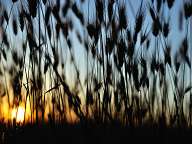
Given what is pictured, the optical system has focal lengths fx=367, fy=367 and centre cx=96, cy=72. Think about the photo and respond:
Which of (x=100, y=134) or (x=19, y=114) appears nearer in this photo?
(x=100, y=134)

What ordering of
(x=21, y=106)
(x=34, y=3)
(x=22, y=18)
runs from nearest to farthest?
(x=34, y=3)
(x=22, y=18)
(x=21, y=106)

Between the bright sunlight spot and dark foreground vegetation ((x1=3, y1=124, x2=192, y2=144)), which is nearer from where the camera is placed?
dark foreground vegetation ((x1=3, y1=124, x2=192, y2=144))

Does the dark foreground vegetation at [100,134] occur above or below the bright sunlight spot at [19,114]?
below

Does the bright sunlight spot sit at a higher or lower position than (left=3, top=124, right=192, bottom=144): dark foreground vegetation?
higher

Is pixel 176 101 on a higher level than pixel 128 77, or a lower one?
lower

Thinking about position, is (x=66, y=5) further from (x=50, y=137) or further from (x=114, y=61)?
(x=50, y=137)

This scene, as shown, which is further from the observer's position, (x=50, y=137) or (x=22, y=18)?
(x=22, y=18)

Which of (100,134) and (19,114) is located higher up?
(19,114)

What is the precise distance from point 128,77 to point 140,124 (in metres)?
0.25

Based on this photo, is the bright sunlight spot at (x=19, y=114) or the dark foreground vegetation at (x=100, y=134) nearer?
the dark foreground vegetation at (x=100, y=134)

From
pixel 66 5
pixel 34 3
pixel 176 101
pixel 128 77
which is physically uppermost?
pixel 66 5

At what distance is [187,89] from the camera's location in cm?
190

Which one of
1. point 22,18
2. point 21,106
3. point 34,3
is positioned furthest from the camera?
point 21,106

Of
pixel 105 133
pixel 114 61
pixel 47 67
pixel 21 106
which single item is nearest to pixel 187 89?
pixel 114 61
